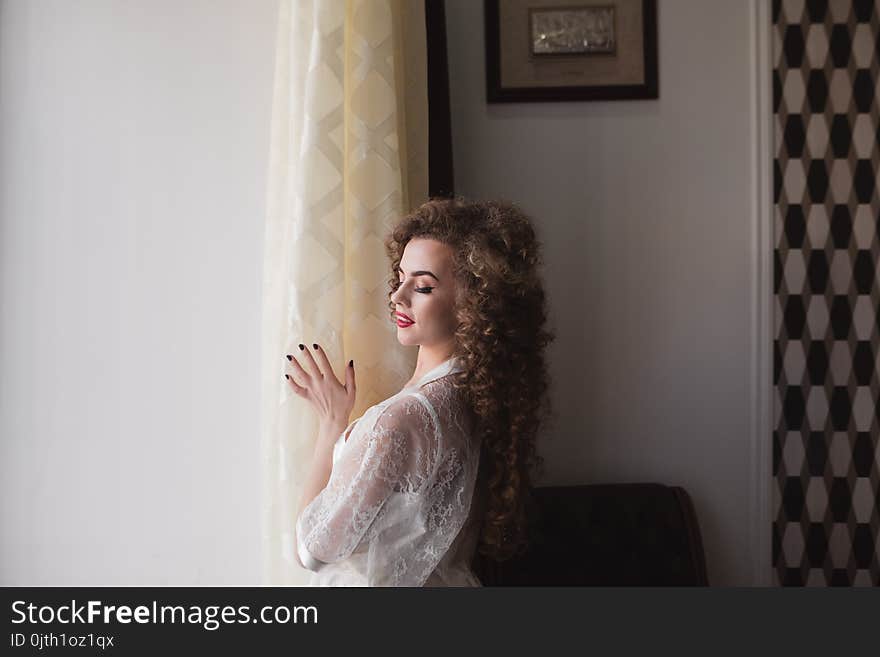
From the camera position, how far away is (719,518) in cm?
173

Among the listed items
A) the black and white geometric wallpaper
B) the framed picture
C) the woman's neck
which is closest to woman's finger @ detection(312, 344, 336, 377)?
the woman's neck

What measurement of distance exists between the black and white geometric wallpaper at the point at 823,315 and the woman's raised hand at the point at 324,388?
1.11 m

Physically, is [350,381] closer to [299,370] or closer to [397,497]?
[299,370]

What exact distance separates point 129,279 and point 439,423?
3.22ft

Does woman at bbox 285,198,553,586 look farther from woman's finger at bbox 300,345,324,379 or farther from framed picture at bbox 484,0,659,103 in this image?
framed picture at bbox 484,0,659,103

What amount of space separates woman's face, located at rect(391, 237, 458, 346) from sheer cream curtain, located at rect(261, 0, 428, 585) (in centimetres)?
18

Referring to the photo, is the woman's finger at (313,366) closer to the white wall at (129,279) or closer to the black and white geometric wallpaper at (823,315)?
the white wall at (129,279)

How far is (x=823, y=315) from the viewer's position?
1.73 metres

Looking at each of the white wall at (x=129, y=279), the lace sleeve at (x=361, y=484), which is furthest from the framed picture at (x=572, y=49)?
the lace sleeve at (x=361, y=484)

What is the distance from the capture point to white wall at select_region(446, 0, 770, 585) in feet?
5.64

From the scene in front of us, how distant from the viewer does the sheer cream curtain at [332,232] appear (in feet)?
4.26

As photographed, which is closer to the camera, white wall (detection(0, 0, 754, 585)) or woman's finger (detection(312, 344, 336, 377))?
woman's finger (detection(312, 344, 336, 377))
